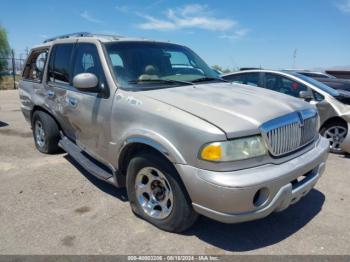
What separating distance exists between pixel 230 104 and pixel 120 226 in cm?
175

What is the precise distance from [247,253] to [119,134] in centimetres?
177

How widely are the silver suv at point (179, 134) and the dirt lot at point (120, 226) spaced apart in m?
0.26

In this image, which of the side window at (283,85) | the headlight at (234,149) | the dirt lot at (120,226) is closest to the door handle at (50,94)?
the dirt lot at (120,226)

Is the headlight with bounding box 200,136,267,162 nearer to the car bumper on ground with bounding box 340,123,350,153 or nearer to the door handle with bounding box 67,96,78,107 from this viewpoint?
the door handle with bounding box 67,96,78,107

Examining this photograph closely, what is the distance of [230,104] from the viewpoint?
10.3 ft

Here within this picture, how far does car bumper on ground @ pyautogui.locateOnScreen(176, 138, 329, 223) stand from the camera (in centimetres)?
262

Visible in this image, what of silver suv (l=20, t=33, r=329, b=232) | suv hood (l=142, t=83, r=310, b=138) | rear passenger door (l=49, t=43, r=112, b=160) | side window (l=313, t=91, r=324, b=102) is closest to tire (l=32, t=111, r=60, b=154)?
rear passenger door (l=49, t=43, r=112, b=160)

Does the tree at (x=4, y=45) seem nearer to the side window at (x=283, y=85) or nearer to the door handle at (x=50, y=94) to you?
the door handle at (x=50, y=94)

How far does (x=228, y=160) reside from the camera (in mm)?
2695

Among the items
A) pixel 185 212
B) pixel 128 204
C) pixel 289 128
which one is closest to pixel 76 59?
pixel 128 204

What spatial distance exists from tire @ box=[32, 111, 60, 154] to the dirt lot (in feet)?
2.79

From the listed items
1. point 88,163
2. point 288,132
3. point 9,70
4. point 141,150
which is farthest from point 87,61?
point 9,70

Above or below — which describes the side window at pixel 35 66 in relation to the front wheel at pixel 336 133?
above

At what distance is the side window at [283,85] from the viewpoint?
6.78 meters
